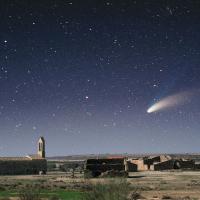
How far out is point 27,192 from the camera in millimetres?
28031

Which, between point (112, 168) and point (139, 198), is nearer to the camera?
point (139, 198)

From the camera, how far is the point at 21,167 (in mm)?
84750

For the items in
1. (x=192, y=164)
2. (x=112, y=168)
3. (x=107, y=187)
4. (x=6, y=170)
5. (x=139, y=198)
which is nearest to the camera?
(x=107, y=187)

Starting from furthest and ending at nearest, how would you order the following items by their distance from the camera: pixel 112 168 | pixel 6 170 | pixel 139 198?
pixel 6 170 < pixel 112 168 < pixel 139 198

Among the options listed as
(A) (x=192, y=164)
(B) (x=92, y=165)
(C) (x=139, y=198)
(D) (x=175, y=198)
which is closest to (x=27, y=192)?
(C) (x=139, y=198)

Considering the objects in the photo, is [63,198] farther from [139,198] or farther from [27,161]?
[27,161]

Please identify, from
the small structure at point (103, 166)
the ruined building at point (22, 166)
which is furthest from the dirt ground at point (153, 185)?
the ruined building at point (22, 166)

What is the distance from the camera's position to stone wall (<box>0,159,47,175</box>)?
83.4 meters

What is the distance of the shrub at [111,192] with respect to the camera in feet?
A: 75.4

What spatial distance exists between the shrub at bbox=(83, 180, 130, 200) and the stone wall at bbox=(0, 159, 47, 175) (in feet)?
200

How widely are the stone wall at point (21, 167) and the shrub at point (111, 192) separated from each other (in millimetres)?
61011

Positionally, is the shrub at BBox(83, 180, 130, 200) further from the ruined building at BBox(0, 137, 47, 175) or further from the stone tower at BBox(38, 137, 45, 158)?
the stone tower at BBox(38, 137, 45, 158)

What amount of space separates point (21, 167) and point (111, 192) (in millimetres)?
63510

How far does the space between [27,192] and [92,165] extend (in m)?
38.3
